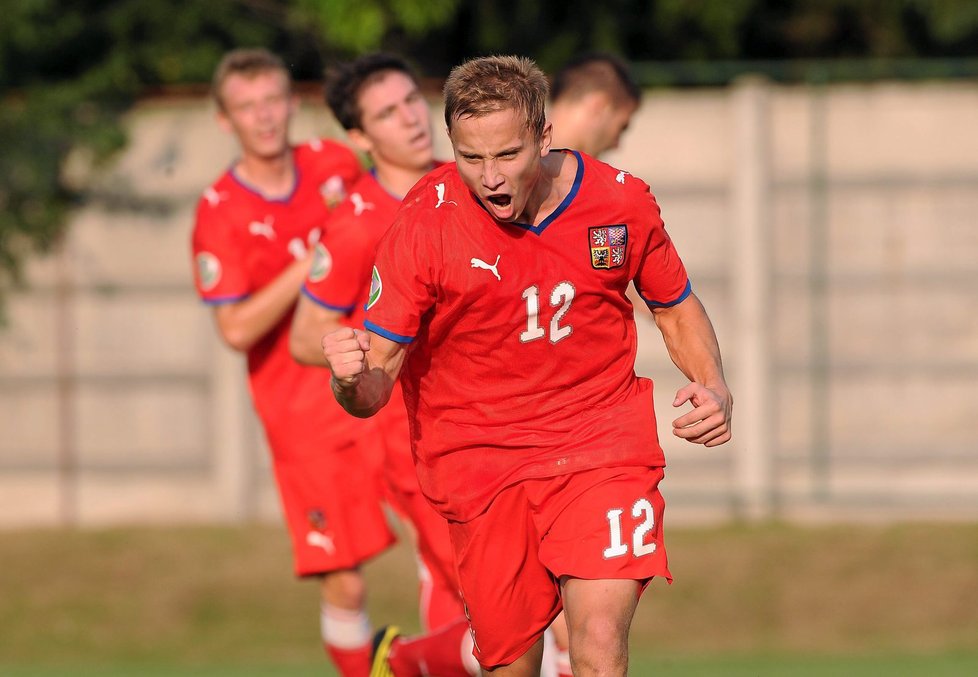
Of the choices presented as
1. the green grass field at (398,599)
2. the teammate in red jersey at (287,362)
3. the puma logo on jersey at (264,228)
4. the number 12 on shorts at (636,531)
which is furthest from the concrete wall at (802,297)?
the number 12 on shorts at (636,531)

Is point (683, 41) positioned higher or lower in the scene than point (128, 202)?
higher

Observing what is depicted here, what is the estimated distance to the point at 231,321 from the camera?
20.5 ft

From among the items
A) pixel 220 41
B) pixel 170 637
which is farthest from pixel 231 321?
pixel 220 41

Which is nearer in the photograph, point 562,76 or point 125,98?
point 562,76

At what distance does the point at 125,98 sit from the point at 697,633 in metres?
5.34

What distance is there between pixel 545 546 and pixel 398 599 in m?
6.10

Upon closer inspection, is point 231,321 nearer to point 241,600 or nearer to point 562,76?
point 562,76

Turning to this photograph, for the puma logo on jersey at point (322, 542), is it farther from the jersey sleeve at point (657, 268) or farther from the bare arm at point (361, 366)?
the jersey sleeve at point (657, 268)

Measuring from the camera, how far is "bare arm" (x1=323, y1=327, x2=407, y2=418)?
415cm

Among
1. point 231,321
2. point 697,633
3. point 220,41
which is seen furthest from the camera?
point 220,41

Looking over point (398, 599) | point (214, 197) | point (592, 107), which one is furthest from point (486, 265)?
point (398, 599)

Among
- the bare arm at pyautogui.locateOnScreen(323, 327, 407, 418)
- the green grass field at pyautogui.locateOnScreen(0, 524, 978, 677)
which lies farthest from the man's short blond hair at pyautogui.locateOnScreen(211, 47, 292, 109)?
the green grass field at pyautogui.locateOnScreen(0, 524, 978, 677)

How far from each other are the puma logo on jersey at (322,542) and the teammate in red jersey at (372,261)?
38 cm

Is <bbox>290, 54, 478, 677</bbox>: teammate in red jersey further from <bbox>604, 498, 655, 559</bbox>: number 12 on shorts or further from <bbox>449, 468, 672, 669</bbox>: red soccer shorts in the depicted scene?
<bbox>604, 498, 655, 559</bbox>: number 12 on shorts
